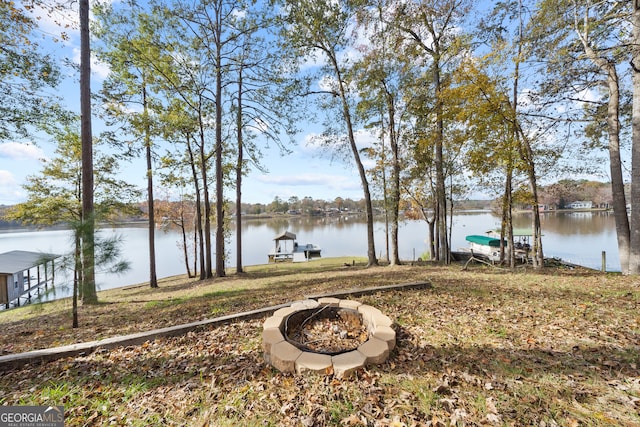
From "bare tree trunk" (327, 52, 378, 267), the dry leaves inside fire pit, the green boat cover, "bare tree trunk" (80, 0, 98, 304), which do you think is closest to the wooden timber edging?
the dry leaves inside fire pit

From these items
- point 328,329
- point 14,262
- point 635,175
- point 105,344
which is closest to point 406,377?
point 328,329

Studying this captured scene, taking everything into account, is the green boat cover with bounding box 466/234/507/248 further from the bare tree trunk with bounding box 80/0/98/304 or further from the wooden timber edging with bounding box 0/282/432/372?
the bare tree trunk with bounding box 80/0/98/304

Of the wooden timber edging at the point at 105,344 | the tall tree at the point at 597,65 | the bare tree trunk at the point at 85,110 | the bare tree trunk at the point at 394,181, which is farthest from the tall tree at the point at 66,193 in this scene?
the tall tree at the point at 597,65

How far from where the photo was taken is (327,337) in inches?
113

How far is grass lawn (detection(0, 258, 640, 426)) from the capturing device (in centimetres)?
160

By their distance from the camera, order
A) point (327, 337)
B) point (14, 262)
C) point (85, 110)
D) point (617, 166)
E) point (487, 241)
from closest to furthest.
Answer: point (327, 337), point (85, 110), point (617, 166), point (14, 262), point (487, 241)

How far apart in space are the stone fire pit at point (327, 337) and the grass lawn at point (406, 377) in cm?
9

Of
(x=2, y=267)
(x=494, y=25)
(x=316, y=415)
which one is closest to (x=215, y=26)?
(x=494, y=25)

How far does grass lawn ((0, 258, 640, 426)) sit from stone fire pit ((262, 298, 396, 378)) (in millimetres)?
91

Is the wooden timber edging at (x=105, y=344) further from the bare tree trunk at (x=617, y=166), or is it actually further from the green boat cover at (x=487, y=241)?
the green boat cover at (x=487, y=241)

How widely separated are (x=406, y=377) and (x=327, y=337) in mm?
1122

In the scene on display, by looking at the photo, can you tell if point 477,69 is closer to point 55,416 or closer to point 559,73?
point 559,73

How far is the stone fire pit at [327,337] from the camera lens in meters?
2.08

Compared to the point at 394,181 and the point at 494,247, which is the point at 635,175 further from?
the point at 494,247
